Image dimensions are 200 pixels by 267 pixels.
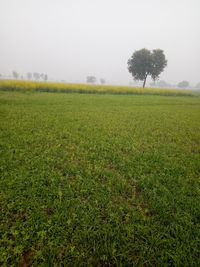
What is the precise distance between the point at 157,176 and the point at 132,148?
1538 mm

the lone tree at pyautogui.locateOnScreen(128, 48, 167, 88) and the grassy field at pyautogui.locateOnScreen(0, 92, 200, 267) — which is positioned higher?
the lone tree at pyautogui.locateOnScreen(128, 48, 167, 88)

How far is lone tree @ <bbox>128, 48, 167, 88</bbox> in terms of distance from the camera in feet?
151

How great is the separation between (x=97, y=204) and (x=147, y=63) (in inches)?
2009

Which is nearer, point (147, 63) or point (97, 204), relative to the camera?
point (97, 204)

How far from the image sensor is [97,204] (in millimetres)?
2668

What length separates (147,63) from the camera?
46188mm

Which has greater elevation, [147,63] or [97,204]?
[147,63]

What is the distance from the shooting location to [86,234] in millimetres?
2148

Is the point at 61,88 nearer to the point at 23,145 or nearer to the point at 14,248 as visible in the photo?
the point at 23,145

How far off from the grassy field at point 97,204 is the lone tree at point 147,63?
157 feet

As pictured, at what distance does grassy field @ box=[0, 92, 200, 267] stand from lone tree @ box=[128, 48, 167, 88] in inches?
1885

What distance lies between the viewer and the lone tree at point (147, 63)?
151 feet

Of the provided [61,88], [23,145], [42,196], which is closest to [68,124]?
[23,145]

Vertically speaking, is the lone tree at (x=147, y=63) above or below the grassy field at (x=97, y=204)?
above
